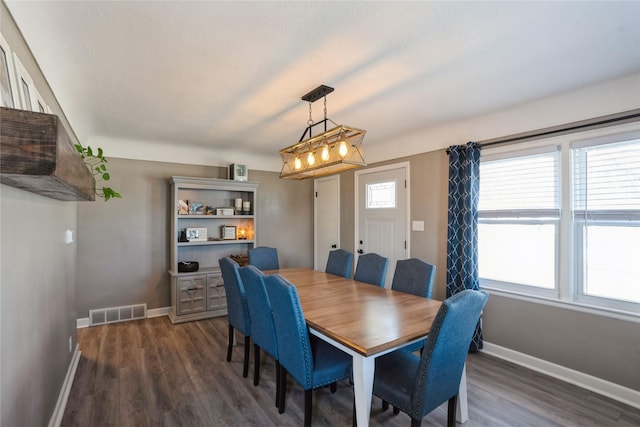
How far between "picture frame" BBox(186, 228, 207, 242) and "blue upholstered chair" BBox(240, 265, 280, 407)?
221 cm

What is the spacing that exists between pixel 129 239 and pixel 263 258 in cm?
189

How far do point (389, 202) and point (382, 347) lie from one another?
2.83 meters

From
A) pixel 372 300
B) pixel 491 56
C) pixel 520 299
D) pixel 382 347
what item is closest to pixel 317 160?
pixel 372 300

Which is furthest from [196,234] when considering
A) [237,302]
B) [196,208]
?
[237,302]

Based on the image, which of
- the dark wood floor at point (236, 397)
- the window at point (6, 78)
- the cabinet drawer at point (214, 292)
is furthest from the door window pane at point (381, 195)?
the window at point (6, 78)

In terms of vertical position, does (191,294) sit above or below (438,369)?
below

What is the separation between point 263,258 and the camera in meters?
3.94

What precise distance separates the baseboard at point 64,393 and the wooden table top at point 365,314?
1.74 metres

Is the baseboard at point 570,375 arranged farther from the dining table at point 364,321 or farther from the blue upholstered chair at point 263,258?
the blue upholstered chair at point 263,258

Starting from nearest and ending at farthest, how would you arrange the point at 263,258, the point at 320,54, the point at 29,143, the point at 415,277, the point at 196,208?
the point at 29,143 → the point at 320,54 → the point at 415,277 → the point at 263,258 → the point at 196,208

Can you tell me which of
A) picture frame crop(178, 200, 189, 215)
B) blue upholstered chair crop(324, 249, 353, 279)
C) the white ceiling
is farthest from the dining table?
picture frame crop(178, 200, 189, 215)

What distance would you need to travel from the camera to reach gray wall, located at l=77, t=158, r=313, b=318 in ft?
12.9

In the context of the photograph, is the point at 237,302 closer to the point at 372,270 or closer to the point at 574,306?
the point at 372,270

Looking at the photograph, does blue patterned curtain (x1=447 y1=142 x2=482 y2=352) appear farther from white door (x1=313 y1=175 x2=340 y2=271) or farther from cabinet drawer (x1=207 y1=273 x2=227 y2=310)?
cabinet drawer (x1=207 y1=273 x2=227 y2=310)
